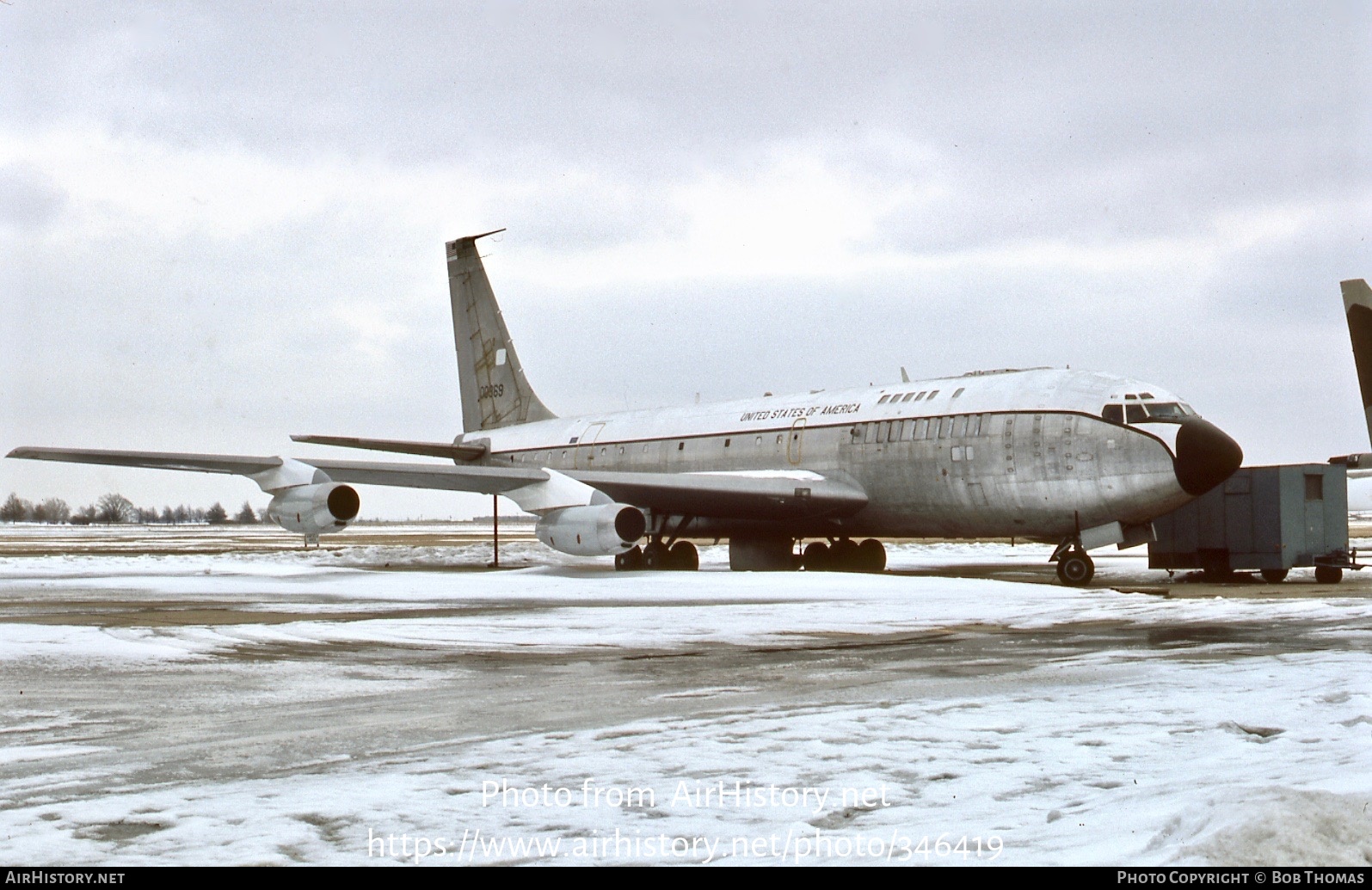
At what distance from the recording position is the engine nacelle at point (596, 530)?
2100 cm

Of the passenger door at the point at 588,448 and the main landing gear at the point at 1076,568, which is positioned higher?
the passenger door at the point at 588,448

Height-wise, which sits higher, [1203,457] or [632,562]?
[1203,457]

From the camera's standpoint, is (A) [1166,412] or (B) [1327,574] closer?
(A) [1166,412]

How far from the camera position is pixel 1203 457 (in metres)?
19.4

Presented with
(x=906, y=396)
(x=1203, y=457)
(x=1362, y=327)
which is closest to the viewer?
(x=1362, y=327)

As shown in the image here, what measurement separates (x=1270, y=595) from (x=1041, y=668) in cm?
1043

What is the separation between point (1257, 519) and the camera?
2212cm

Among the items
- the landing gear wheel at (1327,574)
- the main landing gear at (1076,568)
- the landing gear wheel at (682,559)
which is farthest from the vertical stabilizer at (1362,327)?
the landing gear wheel at (682,559)

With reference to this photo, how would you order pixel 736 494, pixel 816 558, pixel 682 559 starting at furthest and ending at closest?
pixel 816 558 < pixel 682 559 < pixel 736 494

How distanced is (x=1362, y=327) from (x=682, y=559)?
20.5m

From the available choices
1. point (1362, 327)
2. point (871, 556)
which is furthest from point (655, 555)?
point (1362, 327)

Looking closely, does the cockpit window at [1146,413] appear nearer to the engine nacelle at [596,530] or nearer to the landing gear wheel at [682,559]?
the engine nacelle at [596,530]

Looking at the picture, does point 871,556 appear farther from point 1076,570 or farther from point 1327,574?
point 1327,574

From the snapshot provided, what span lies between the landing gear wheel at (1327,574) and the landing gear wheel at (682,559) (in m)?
11.5
